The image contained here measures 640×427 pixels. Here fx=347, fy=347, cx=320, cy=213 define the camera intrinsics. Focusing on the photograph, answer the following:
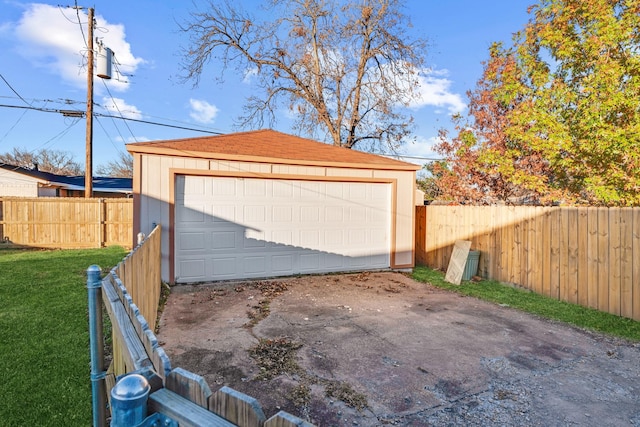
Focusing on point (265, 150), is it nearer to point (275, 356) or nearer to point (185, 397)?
point (275, 356)

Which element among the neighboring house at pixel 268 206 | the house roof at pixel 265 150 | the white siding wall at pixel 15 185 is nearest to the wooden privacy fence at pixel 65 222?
the white siding wall at pixel 15 185

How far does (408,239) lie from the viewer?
911 centimetres

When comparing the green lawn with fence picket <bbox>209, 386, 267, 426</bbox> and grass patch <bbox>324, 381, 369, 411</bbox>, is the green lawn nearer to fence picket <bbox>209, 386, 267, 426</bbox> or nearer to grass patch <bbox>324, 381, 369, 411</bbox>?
grass patch <bbox>324, 381, 369, 411</bbox>

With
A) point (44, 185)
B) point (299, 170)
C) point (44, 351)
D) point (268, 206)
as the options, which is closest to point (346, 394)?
point (44, 351)

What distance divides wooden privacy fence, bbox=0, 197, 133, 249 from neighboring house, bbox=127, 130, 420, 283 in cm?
688

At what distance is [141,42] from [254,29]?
177 inches

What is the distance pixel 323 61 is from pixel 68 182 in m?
14.4

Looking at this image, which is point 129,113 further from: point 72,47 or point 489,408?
point 489,408

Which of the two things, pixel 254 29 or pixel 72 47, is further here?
pixel 254 29

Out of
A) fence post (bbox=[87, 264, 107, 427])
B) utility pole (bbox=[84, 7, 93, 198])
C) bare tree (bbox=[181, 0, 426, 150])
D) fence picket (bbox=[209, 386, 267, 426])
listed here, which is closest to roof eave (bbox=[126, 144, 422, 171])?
fence post (bbox=[87, 264, 107, 427])

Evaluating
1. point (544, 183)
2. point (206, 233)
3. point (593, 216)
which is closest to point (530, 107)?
point (544, 183)

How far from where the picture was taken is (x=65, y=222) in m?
11.8

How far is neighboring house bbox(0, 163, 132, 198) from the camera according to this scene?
50.9 feet

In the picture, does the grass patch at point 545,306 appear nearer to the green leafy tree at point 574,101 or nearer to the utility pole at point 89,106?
the green leafy tree at point 574,101
